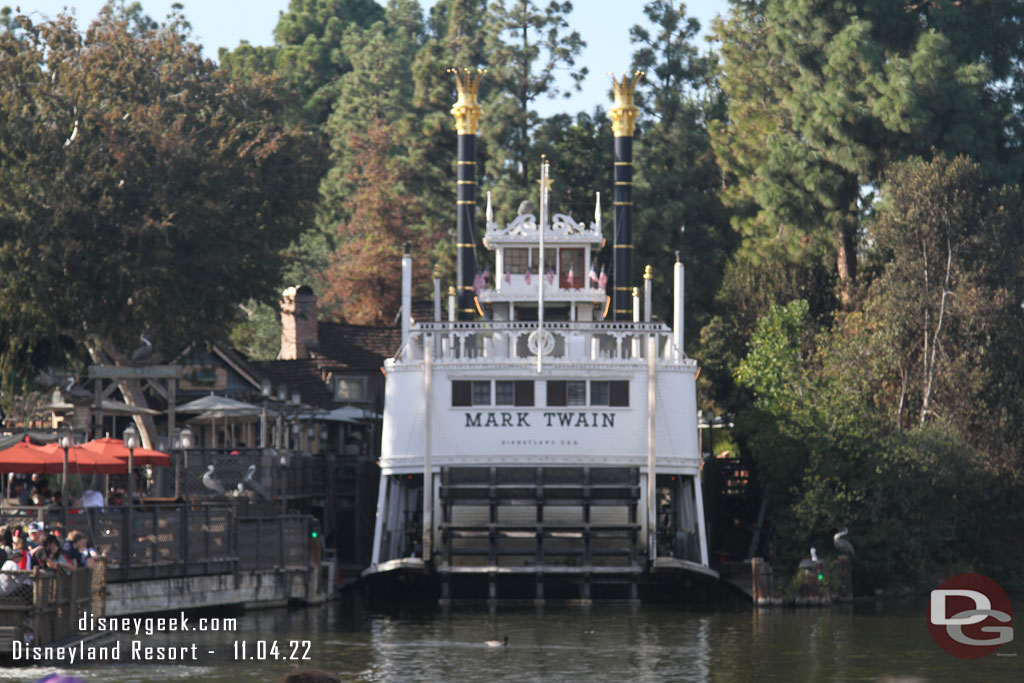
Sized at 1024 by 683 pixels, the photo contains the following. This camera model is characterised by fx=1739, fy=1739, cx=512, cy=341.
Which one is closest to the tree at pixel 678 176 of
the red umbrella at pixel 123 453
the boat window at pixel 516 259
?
the boat window at pixel 516 259

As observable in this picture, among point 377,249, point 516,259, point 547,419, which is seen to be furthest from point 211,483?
point 377,249

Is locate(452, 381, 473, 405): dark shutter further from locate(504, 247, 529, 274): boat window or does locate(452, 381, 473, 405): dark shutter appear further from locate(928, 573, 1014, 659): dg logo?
locate(928, 573, 1014, 659): dg logo

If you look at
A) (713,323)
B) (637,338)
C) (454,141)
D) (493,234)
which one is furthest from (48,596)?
(454,141)

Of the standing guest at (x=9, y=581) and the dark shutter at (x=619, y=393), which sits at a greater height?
the dark shutter at (x=619, y=393)

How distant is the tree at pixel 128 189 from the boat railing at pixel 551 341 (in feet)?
30.3

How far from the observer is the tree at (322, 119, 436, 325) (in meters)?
66.4

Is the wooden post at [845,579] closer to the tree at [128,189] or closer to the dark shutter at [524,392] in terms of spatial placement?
the dark shutter at [524,392]

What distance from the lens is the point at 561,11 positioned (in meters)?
62.7

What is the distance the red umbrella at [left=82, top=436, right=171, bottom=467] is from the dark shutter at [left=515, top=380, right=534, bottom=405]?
8066 mm

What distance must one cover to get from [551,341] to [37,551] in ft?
49.5

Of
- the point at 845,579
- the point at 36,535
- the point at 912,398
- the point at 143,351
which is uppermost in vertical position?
the point at 143,351

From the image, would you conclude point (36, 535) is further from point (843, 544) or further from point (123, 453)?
point (843, 544)

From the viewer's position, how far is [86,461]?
30.4 m

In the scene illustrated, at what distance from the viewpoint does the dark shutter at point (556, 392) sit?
37.8 m
